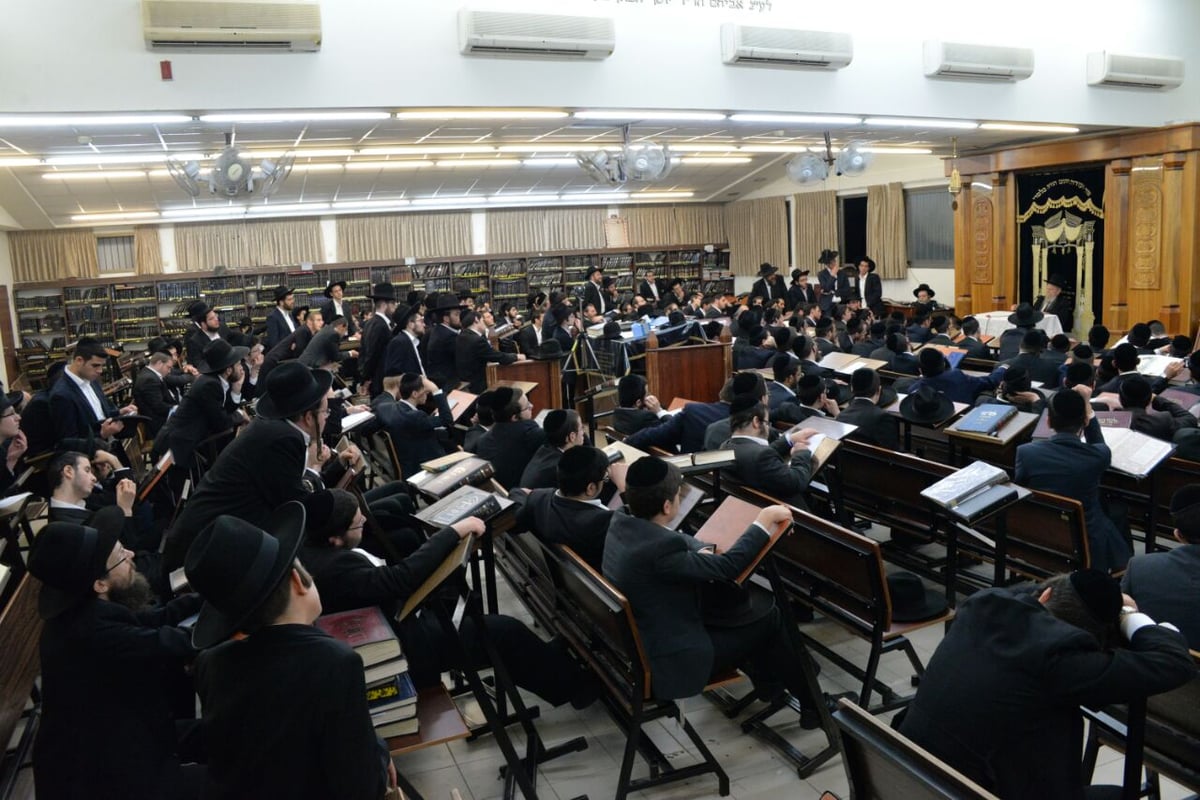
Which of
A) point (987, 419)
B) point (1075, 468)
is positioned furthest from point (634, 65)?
point (1075, 468)

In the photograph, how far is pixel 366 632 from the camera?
9.30ft

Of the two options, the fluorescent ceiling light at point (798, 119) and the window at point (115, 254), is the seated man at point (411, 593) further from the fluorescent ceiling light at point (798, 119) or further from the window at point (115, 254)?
the window at point (115, 254)

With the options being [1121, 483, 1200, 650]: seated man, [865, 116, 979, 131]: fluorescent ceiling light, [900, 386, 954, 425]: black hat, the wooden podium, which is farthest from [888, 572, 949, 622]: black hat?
[865, 116, 979, 131]: fluorescent ceiling light

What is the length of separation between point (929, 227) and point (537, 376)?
9480 mm

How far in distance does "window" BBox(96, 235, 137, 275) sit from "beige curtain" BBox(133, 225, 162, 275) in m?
0.13

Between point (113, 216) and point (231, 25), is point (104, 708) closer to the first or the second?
point (231, 25)

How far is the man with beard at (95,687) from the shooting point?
2484 millimetres

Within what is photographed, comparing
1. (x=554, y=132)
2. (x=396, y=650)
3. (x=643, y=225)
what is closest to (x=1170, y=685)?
(x=396, y=650)

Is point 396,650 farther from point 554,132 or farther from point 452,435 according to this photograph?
point 554,132

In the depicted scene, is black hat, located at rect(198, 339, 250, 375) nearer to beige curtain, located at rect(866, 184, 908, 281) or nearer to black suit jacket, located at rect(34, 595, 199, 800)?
black suit jacket, located at rect(34, 595, 199, 800)

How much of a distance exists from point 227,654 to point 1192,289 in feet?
42.2

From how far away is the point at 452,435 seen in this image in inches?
289

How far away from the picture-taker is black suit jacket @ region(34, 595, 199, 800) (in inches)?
97.7

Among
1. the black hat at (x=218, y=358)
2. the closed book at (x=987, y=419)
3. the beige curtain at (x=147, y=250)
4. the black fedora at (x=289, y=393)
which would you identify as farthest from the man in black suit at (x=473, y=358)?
the beige curtain at (x=147, y=250)
